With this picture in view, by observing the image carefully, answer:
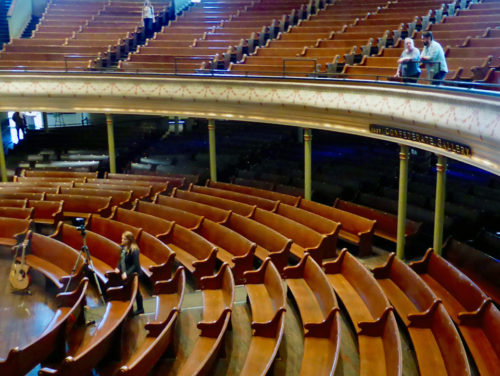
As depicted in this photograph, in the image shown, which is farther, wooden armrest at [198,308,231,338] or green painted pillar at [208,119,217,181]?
green painted pillar at [208,119,217,181]

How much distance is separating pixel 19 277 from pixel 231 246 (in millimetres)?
2535

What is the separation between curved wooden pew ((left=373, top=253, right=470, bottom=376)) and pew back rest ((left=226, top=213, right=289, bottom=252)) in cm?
132

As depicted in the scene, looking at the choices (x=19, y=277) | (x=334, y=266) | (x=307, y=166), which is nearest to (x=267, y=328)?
(x=334, y=266)

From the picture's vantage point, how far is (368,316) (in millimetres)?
5461

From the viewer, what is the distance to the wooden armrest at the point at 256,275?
6.22 m

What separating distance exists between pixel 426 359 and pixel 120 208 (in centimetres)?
524

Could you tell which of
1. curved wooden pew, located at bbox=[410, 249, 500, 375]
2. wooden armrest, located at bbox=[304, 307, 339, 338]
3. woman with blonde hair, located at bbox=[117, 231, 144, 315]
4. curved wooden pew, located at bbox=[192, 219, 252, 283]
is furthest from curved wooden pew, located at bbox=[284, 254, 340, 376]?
woman with blonde hair, located at bbox=[117, 231, 144, 315]

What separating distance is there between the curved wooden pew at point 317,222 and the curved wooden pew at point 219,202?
0.43 meters

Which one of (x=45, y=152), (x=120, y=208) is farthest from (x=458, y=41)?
(x=45, y=152)

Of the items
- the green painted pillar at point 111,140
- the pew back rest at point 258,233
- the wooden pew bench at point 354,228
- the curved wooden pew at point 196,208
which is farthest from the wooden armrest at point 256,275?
the green painted pillar at point 111,140

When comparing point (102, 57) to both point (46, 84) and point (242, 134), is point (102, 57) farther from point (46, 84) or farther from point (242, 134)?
point (242, 134)

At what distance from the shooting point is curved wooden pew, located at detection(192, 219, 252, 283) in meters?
6.68

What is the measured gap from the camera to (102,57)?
12734 mm

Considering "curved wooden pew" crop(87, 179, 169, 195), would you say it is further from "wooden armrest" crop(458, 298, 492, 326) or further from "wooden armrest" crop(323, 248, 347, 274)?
"wooden armrest" crop(458, 298, 492, 326)
